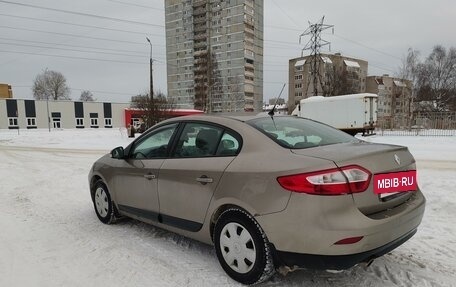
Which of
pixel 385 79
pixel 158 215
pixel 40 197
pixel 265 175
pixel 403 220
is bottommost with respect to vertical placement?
pixel 40 197

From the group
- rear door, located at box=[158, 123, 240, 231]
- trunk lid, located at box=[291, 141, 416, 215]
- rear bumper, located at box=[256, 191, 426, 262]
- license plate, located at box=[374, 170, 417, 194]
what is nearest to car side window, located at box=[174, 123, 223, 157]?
rear door, located at box=[158, 123, 240, 231]

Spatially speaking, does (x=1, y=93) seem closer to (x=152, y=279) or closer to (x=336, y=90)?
(x=336, y=90)

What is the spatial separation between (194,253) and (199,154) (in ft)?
3.71

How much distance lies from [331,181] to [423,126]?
29270 mm

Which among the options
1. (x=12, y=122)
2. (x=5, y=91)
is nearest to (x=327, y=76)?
(x=12, y=122)

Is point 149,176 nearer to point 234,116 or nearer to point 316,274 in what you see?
point 234,116

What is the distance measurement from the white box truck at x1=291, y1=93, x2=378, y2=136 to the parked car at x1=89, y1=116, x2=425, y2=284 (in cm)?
1995

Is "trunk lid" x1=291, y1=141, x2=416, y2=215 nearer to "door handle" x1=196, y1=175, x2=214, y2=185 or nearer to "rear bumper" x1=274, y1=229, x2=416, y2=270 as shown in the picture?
"rear bumper" x1=274, y1=229, x2=416, y2=270

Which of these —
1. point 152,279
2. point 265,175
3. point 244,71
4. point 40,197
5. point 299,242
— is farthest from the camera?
point 244,71

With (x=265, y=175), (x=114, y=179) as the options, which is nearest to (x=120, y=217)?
(x=114, y=179)

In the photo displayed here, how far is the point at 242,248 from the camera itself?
3051 millimetres

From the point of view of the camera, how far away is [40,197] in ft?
22.3

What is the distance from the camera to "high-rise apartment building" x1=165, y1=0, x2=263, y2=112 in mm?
84938

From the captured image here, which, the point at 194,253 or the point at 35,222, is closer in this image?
the point at 194,253
